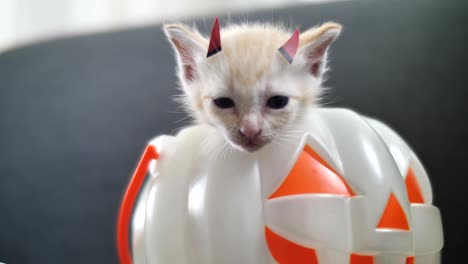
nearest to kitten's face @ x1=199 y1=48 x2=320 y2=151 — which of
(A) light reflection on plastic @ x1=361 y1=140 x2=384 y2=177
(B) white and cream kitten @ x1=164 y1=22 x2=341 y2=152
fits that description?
(B) white and cream kitten @ x1=164 y1=22 x2=341 y2=152

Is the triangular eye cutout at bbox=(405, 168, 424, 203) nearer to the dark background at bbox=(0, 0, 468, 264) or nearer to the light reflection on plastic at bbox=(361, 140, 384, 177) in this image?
the light reflection on plastic at bbox=(361, 140, 384, 177)

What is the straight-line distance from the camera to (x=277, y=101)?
0.59m

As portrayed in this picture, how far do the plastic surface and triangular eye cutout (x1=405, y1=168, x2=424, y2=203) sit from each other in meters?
0.01

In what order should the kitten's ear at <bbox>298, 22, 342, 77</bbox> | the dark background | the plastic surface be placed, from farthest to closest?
the dark background < the kitten's ear at <bbox>298, 22, 342, 77</bbox> < the plastic surface

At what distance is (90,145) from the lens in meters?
1.26

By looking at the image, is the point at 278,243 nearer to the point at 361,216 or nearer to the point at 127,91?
A: the point at 361,216

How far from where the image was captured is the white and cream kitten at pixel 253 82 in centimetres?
57

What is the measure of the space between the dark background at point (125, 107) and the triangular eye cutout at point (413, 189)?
1.31 ft

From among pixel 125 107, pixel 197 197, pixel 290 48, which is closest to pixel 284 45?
pixel 290 48

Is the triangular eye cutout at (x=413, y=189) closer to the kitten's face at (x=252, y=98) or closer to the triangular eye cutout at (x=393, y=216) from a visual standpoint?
the triangular eye cutout at (x=393, y=216)

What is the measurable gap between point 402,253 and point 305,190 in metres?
0.15

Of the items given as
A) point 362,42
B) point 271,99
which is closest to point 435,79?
point 362,42

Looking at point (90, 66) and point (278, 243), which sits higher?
point (90, 66)

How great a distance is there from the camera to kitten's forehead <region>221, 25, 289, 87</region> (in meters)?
0.57
